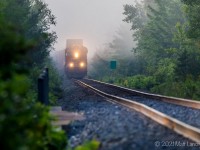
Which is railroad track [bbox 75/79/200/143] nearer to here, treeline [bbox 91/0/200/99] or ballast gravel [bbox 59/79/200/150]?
ballast gravel [bbox 59/79/200/150]

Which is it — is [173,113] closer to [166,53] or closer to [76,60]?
[166,53]

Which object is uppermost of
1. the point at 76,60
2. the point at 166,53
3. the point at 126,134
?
the point at 166,53

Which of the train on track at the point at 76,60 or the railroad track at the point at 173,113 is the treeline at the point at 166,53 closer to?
the railroad track at the point at 173,113

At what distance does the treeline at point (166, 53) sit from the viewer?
20.0m

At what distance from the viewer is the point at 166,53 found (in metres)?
31.8

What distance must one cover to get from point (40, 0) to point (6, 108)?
31.0 meters

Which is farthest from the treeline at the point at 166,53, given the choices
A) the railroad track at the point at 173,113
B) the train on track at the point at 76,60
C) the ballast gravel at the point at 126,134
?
the ballast gravel at the point at 126,134

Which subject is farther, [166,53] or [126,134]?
[166,53]

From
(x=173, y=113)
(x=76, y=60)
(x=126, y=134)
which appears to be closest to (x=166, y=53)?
(x=76, y=60)

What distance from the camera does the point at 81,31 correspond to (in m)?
137

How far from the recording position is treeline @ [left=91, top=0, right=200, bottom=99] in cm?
2002

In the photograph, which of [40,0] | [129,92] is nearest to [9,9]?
[129,92]

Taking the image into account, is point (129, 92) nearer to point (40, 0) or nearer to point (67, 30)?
point (40, 0)

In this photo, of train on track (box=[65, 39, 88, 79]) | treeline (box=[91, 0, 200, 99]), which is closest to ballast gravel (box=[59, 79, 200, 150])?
treeline (box=[91, 0, 200, 99])
